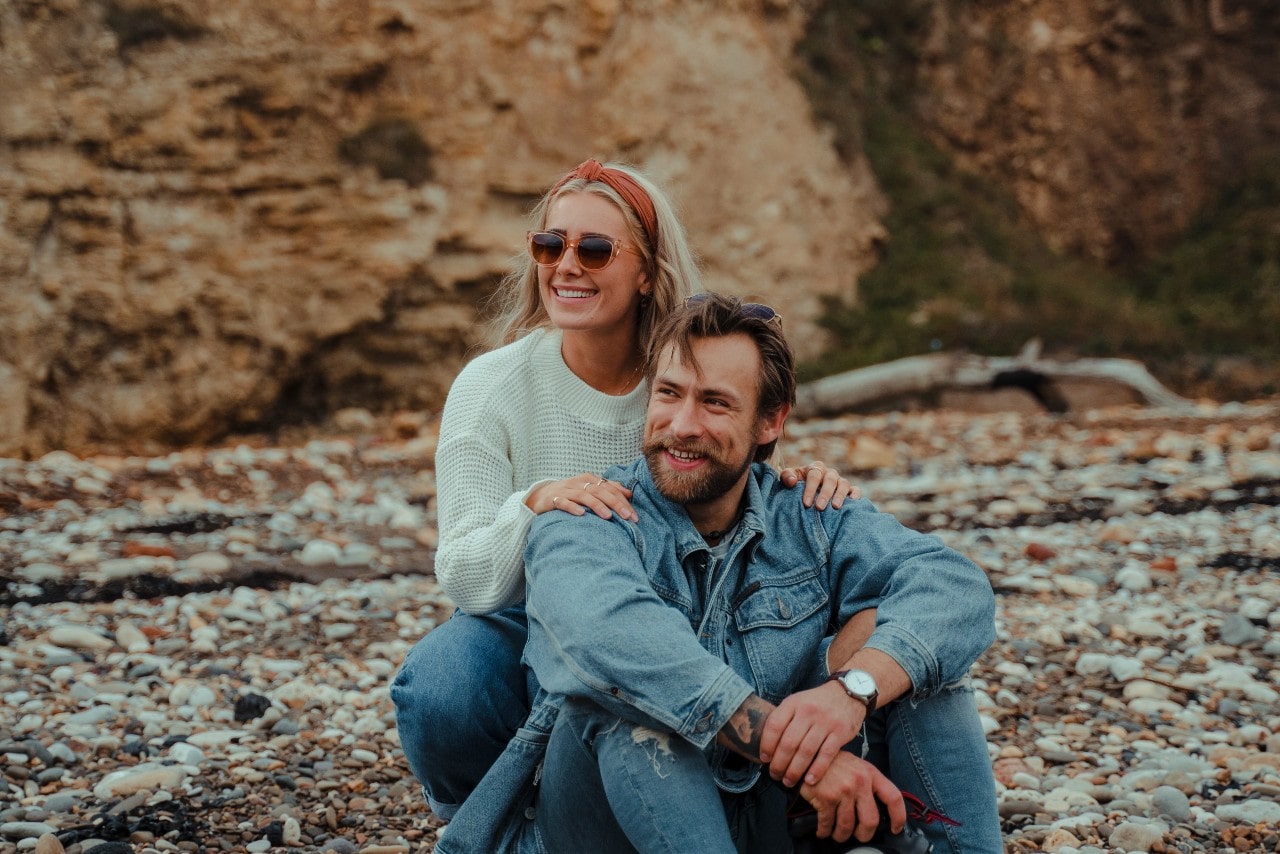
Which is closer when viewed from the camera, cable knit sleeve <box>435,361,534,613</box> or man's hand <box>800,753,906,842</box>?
man's hand <box>800,753,906,842</box>

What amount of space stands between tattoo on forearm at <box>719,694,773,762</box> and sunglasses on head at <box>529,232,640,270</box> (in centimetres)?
143

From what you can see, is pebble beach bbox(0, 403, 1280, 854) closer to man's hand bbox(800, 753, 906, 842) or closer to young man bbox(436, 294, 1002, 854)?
young man bbox(436, 294, 1002, 854)

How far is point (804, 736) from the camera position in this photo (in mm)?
2396

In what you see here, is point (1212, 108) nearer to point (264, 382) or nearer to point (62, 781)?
point (264, 382)

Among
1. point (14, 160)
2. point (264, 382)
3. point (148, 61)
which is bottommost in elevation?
point (264, 382)

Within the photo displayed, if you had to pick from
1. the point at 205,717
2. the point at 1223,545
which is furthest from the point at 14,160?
the point at 1223,545

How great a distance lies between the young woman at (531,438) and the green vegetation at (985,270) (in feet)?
35.3

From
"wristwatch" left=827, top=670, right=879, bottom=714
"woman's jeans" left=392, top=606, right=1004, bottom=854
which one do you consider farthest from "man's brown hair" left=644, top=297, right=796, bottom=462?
"woman's jeans" left=392, top=606, right=1004, bottom=854

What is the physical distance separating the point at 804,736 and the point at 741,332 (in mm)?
991

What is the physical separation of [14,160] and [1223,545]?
1063cm

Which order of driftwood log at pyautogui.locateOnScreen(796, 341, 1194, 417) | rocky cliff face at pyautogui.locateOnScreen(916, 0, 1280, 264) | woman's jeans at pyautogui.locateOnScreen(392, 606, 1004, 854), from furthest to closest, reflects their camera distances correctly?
rocky cliff face at pyautogui.locateOnScreen(916, 0, 1280, 264) < driftwood log at pyautogui.locateOnScreen(796, 341, 1194, 417) < woman's jeans at pyautogui.locateOnScreen(392, 606, 1004, 854)

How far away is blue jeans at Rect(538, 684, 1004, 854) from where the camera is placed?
2484 millimetres

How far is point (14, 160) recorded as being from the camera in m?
11.2

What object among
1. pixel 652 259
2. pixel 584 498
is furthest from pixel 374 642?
pixel 584 498
